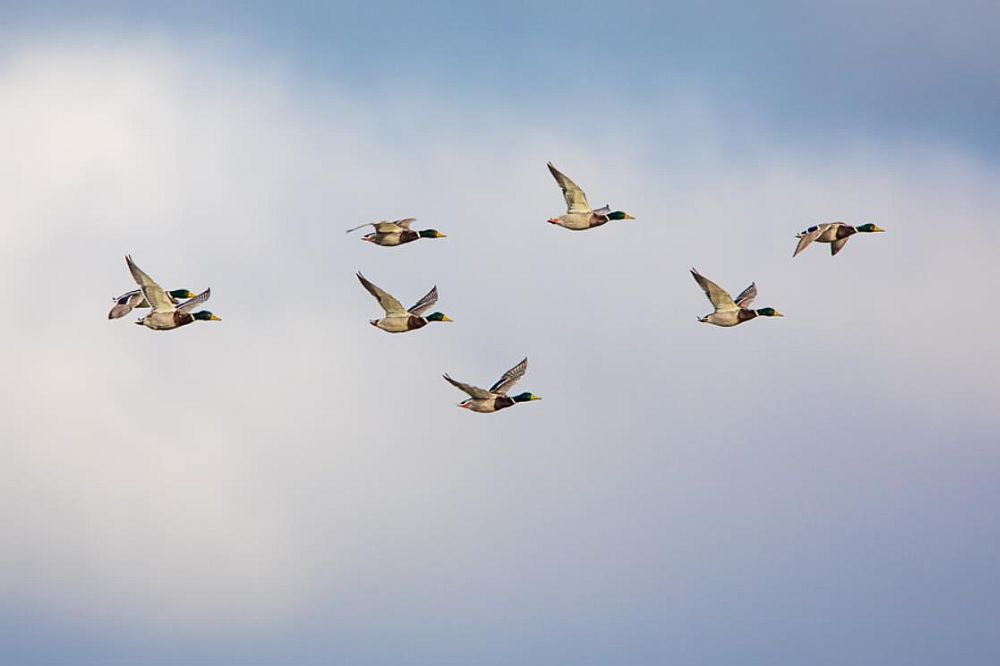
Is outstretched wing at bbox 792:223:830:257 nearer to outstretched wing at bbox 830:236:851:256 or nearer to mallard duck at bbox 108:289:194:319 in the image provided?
outstretched wing at bbox 830:236:851:256

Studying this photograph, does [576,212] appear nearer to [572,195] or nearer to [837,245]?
[572,195]

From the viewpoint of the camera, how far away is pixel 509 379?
7719 centimetres

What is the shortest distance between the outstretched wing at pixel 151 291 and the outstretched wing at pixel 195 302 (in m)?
0.81

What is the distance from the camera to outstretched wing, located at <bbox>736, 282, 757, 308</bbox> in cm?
8100

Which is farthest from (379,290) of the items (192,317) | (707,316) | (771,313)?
(771,313)

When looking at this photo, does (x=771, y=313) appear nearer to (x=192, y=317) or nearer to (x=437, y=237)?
(x=437, y=237)

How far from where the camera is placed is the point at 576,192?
80375mm

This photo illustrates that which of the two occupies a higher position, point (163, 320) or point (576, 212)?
point (576, 212)

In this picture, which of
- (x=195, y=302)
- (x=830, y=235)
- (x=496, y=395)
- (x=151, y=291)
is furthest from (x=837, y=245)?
(x=151, y=291)

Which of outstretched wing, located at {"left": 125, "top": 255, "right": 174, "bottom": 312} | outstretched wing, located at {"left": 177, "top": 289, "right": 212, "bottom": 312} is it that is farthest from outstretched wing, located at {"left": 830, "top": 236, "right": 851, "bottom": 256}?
outstretched wing, located at {"left": 125, "top": 255, "right": 174, "bottom": 312}

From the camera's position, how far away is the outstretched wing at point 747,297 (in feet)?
266

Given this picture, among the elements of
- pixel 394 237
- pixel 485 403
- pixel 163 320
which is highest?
pixel 394 237

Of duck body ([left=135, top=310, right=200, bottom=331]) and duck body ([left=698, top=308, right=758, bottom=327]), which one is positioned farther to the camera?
duck body ([left=698, top=308, right=758, bottom=327])

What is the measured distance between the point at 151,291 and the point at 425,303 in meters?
12.5
